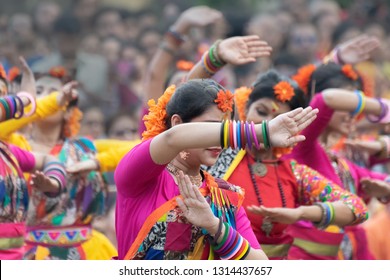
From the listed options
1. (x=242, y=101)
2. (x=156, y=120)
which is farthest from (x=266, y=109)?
(x=156, y=120)

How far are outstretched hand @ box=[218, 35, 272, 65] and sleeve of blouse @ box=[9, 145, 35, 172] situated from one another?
1.18 meters

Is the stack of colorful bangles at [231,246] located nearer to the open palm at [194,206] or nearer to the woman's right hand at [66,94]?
the open palm at [194,206]

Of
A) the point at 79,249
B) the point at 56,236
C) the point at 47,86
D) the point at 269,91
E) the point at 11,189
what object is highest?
the point at 269,91

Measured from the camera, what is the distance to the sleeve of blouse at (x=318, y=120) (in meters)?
6.41

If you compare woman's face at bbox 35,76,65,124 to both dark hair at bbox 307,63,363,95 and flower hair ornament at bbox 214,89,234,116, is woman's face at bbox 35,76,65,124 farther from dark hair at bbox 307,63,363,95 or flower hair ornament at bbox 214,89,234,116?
flower hair ornament at bbox 214,89,234,116

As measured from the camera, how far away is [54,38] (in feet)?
48.5

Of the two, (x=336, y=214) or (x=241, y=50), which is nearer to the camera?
(x=336, y=214)

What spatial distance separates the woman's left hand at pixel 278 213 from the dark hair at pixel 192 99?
2.45 feet

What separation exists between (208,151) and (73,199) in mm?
2614

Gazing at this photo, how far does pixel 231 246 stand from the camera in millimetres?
4883

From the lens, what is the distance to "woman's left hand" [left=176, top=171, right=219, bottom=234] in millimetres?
4754

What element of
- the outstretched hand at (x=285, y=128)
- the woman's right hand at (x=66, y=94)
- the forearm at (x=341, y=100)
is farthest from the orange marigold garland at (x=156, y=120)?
the woman's right hand at (x=66, y=94)

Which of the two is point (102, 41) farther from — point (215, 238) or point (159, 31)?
point (215, 238)

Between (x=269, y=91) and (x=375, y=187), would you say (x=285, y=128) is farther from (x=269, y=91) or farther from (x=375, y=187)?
(x=375, y=187)
